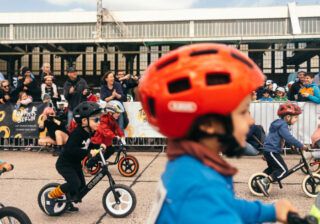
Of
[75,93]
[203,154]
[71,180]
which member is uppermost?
[75,93]

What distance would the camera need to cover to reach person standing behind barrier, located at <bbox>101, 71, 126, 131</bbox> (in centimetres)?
947

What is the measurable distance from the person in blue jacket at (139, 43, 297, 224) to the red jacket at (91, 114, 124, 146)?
227 inches

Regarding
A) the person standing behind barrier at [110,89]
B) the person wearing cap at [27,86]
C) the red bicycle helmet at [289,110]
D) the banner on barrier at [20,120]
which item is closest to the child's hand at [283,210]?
the red bicycle helmet at [289,110]

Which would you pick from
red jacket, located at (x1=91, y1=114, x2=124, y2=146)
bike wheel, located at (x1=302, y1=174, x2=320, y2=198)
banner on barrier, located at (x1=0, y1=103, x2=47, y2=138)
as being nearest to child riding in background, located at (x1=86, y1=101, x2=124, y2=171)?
red jacket, located at (x1=91, y1=114, x2=124, y2=146)

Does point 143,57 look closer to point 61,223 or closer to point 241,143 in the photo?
point 61,223

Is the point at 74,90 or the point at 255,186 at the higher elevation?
the point at 74,90

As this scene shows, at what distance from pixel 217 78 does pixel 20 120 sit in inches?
395

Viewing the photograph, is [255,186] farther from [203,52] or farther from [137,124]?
[137,124]

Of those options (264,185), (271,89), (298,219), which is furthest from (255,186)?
(271,89)

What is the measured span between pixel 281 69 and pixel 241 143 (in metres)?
18.9

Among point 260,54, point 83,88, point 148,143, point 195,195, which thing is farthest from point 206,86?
point 260,54

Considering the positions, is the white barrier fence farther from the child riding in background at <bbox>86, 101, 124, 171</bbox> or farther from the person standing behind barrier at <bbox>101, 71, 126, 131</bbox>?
the child riding in background at <bbox>86, 101, 124, 171</bbox>

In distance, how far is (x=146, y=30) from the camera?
20000 millimetres

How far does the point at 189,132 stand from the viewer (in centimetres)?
140
